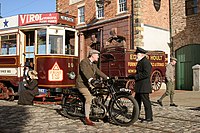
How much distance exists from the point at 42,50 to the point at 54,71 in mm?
956

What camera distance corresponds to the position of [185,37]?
19953 millimetres

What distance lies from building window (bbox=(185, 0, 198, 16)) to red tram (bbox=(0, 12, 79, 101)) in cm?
1081

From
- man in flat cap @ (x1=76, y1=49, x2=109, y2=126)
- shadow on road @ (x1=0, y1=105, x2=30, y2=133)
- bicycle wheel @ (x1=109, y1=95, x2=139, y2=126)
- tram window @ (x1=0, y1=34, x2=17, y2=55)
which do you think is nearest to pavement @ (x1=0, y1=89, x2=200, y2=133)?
shadow on road @ (x1=0, y1=105, x2=30, y2=133)

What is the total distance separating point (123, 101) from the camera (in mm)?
6969

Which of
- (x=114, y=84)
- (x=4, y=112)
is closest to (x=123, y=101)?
(x=114, y=84)

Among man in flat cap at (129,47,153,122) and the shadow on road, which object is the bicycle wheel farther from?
the shadow on road

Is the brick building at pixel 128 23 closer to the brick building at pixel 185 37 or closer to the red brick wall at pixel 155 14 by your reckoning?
the red brick wall at pixel 155 14

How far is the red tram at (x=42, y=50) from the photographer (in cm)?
1098

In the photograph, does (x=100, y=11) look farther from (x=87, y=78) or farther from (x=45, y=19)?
(x=87, y=78)

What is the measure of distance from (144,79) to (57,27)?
16.7 feet

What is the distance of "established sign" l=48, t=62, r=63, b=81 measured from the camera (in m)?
10.9

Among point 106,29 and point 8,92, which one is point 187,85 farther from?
point 8,92

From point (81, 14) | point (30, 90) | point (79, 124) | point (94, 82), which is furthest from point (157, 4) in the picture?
point (79, 124)

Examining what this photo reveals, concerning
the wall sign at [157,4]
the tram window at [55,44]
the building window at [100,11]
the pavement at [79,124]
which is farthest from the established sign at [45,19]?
the building window at [100,11]
